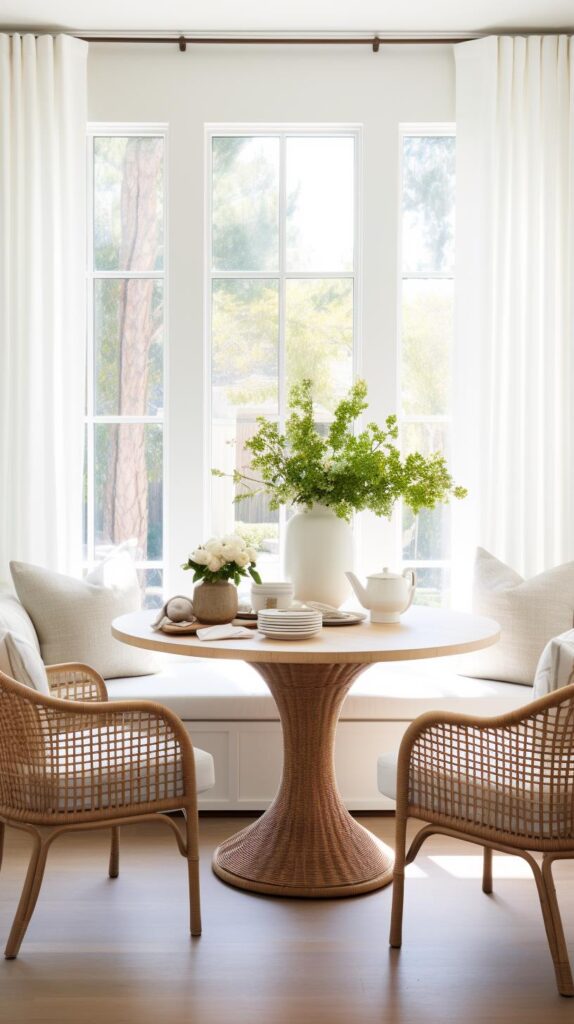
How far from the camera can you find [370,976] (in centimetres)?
227

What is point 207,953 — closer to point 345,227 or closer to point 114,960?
point 114,960

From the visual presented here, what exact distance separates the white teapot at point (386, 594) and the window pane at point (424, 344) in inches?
61.0

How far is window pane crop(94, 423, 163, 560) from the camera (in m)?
4.20

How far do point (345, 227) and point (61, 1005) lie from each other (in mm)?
3176

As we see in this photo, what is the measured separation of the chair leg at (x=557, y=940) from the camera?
2146 millimetres

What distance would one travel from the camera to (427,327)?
4.23 metres

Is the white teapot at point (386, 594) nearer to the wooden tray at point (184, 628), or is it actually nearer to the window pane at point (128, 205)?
the wooden tray at point (184, 628)

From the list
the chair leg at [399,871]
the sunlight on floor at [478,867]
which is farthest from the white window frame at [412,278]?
the chair leg at [399,871]

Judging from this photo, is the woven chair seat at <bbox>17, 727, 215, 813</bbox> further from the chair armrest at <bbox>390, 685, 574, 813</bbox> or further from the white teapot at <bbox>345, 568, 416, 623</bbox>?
the white teapot at <bbox>345, 568, 416, 623</bbox>

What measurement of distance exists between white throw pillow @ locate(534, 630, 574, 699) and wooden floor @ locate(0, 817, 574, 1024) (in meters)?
0.68

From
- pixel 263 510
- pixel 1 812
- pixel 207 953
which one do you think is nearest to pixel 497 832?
pixel 207 953

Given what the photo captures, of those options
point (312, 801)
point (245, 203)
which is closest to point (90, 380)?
point (245, 203)

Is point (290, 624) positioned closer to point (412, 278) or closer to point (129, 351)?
point (129, 351)

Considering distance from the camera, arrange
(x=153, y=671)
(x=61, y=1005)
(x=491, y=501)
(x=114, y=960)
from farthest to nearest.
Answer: (x=491, y=501) < (x=153, y=671) < (x=114, y=960) < (x=61, y=1005)
